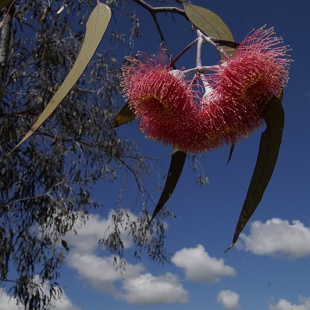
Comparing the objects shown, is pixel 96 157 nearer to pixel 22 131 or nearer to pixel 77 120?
pixel 77 120

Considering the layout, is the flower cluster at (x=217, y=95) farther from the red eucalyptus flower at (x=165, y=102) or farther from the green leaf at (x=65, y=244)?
the green leaf at (x=65, y=244)

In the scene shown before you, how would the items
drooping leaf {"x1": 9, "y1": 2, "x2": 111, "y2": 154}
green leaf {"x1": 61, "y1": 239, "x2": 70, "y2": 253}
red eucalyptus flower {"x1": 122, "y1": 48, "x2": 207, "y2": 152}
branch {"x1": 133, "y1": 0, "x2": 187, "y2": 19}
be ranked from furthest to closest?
green leaf {"x1": 61, "y1": 239, "x2": 70, "y2": 253} < branch {"x1": 133, "y1": 0, "x2": 187, "y2": 19} < red eucalyptus flower {"x1": 122, "y1": 48, "x2": 207, "y2": 152} < drooping leaf {"x1": 9, "y1": 2, "x2": 111, "y2": 154}

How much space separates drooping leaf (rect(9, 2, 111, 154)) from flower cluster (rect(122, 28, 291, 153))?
4.3 inches

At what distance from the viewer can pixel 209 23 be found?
848mm

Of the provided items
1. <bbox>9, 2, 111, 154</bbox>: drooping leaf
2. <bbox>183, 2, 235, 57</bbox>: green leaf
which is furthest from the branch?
<bbox>9, 2, 111, 154</bbox>: drooping leaf

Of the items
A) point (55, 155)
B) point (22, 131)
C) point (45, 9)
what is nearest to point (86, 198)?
point (55, 155)

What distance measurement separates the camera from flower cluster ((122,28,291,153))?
73 cm

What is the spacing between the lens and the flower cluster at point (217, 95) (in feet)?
2.39

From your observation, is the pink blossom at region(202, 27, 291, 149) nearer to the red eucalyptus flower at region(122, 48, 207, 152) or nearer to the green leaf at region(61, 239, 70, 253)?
the red eucalyptus flower at region(122, 48, 207, 152)

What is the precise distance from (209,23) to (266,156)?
0.24 metres

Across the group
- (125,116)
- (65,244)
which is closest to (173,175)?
(125,116)

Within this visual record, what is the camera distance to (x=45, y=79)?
4000mm

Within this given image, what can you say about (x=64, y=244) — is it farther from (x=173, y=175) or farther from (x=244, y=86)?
(x=244, y=86)

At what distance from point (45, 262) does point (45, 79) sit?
139 centimetres
